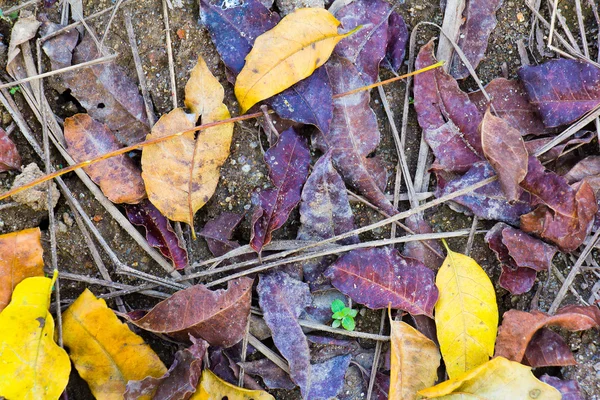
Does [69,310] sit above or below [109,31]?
below

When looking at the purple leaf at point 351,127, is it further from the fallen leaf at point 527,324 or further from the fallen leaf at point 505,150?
the fallen leaf at point 527,324

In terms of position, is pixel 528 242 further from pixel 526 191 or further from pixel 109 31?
pixel 109 31

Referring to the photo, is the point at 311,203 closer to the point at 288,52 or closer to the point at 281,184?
the point at 281,184

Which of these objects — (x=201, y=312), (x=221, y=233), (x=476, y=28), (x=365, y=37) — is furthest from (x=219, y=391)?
(x=476, y=28)

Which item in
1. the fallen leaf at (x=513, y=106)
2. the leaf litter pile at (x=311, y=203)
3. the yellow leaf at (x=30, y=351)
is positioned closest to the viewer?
the yellow leaf at (x=30, y=351)

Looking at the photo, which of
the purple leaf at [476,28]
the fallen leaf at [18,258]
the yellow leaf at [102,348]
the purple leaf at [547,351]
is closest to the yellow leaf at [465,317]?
the purple leaf at [547,351]

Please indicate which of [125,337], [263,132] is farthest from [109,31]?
[125,337]

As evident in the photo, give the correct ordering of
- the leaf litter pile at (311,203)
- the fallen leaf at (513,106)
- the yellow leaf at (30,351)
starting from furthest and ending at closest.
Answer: the fallen leaf at (513,106)
the leaf litter pile at (311,203)
the yellow leaf at (30,351)
